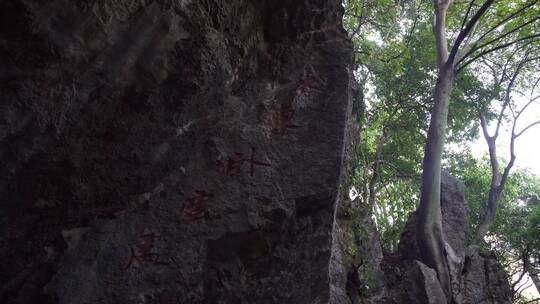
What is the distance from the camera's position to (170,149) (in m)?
3.26

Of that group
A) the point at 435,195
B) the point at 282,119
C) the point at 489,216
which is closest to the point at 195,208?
the point at 282,119

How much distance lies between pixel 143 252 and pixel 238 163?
0.98 meters

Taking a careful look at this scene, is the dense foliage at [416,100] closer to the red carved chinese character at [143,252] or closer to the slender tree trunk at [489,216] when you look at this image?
the slender tree trunk at [489,216]

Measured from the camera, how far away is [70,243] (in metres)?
3.10

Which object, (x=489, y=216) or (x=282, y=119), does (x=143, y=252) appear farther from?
(x=489, y=216)

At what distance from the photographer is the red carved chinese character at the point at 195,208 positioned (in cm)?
333

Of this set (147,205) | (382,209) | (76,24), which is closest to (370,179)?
(382,209)

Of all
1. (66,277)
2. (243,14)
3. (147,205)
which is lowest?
(66,277)

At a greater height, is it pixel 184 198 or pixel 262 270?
pixel 184 198

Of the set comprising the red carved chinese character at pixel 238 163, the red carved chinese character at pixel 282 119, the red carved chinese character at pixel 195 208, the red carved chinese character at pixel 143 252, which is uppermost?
the red carved chinese character at pixel 282 119

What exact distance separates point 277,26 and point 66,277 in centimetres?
255

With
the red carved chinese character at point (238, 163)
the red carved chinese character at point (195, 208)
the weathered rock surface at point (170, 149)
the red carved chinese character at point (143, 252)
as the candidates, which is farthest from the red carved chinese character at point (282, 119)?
the red carved chinese character at point (143, 252)

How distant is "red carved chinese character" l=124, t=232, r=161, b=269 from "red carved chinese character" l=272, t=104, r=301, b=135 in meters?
1.29

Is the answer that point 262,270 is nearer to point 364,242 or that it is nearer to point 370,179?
point 364,242
